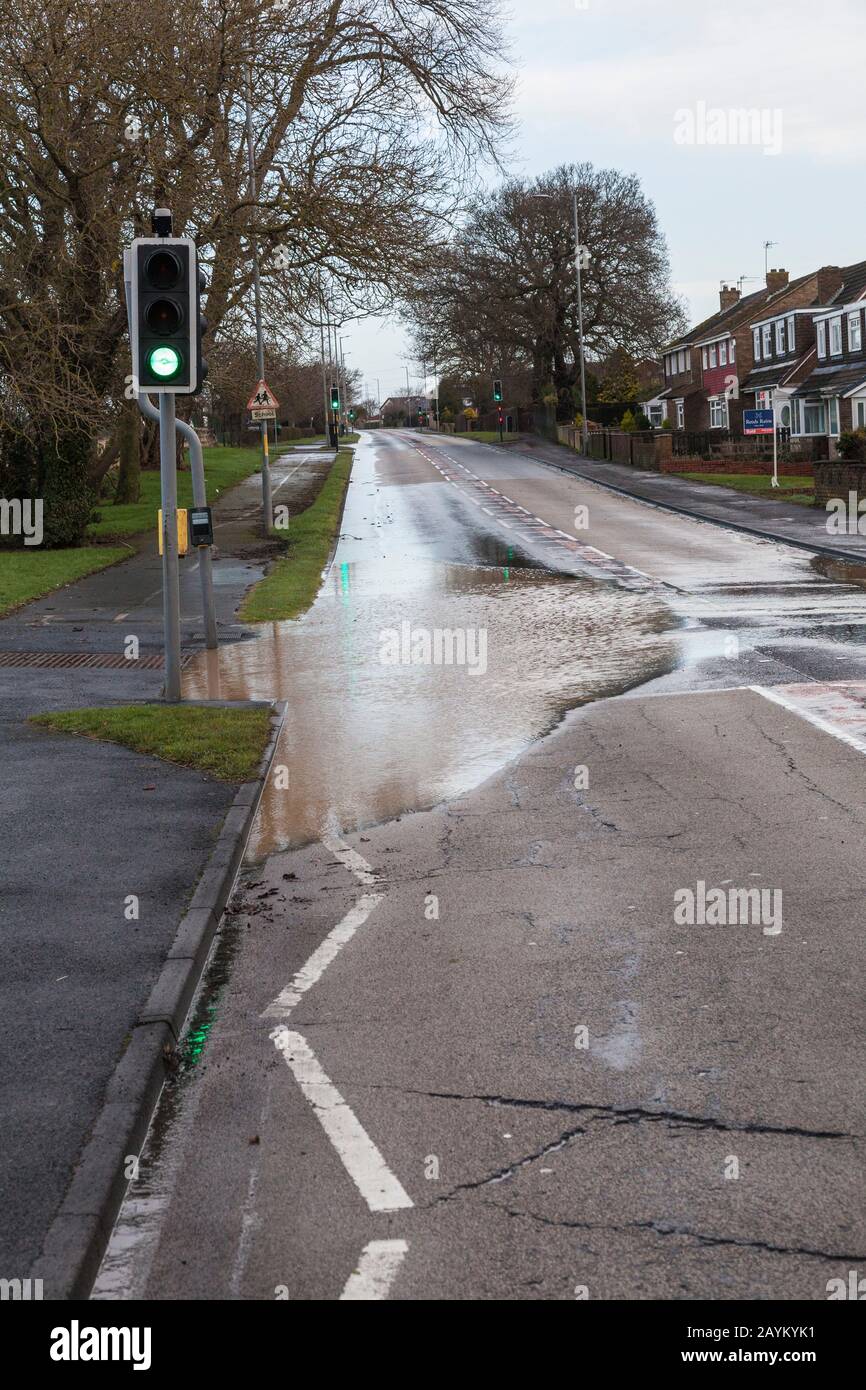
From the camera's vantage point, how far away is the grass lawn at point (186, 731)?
413 inches

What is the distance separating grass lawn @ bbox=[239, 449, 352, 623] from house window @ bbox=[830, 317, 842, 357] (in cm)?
2869

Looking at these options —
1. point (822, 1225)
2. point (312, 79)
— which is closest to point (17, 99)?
point (312, 79)

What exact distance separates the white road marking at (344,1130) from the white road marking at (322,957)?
0.72 feet

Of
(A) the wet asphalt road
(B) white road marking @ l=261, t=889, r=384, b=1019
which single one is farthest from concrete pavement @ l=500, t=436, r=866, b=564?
(B) white road marking @ l=261, t=889, r=384, b=1019

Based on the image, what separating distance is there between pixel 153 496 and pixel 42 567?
19.3 meters

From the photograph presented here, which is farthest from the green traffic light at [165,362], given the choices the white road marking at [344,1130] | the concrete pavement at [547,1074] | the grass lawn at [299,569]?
the grass lawn at [299,569]

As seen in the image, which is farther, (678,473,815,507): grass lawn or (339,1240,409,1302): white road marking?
(678,473,815,507): grass lawn

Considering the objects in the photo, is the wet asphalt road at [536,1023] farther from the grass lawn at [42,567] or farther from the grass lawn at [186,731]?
the grass lawn at [42,567]

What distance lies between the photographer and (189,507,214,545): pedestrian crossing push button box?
1425cm

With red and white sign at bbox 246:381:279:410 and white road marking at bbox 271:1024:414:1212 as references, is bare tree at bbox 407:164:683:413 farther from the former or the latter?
white road marking at bbox 271:1024:414:1212

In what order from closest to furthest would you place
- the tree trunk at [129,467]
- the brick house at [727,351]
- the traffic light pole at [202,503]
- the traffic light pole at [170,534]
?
the traffic light pole at [170,534] → the traffic light pole at [202,503] → the tree trunk at [129,467] → the brick house at [727,351]

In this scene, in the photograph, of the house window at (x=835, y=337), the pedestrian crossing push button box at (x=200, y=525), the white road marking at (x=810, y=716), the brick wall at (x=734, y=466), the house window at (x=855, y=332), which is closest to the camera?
the white road marking at (x=810, y=716)
